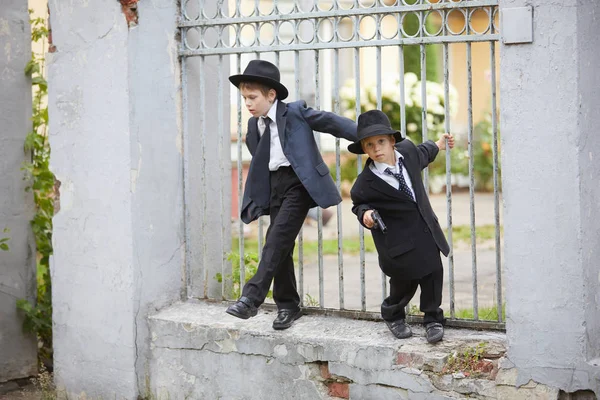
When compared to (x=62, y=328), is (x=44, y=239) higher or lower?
higher

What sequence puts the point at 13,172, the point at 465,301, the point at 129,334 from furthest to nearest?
the point at 465,301 → the point at 13,172 → the point at 129,334

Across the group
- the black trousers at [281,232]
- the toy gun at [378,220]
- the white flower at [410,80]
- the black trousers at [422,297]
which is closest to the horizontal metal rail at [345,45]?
the black trousers at [281,232]

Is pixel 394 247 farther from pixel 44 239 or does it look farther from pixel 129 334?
pixel 44 239

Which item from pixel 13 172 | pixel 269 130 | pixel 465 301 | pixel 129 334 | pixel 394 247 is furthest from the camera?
pixel 465 301

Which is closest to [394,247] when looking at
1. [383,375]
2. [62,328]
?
[383,375]

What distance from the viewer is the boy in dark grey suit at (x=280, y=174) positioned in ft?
15.1

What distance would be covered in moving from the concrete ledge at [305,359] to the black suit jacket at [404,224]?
39 centimetres

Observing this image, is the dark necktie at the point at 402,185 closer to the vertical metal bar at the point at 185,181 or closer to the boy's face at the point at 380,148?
the boy's face at the point at 380,148

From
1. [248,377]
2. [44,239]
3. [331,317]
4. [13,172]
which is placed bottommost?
[248,377]

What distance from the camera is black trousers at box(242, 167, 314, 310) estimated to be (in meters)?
4.60

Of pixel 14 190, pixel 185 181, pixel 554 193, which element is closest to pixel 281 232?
pixel 185 181

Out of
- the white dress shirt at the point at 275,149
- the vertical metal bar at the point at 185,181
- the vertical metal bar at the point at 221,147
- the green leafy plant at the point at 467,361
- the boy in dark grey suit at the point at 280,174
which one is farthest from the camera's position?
the vertical metal bar at the point at 185,181

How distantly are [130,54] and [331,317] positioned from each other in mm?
1857

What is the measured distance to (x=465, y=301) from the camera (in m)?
7.07
